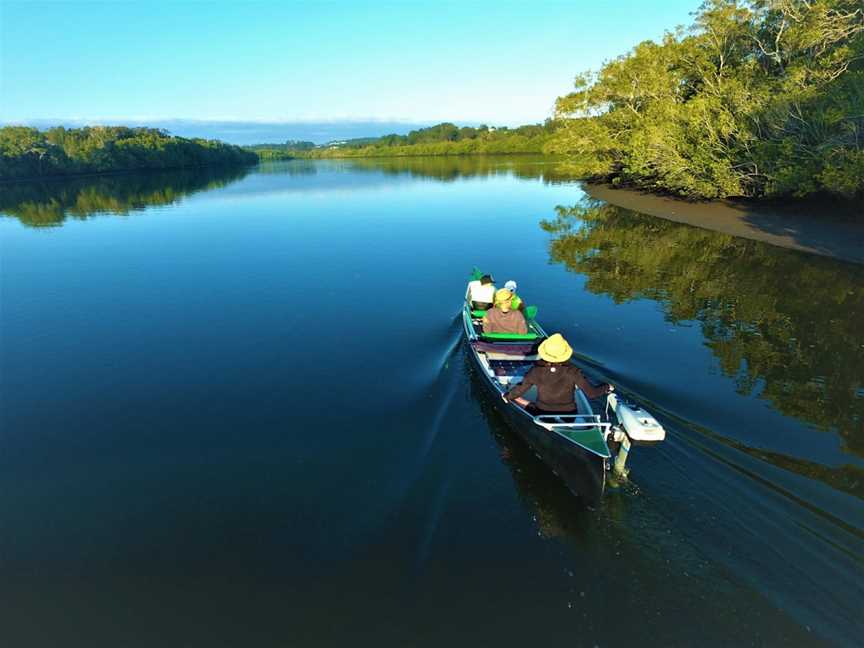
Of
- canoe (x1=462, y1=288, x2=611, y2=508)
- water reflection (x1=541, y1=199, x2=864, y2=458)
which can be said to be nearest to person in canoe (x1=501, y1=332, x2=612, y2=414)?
canoe (x1=462, y1=288, x2=611, y2=508)

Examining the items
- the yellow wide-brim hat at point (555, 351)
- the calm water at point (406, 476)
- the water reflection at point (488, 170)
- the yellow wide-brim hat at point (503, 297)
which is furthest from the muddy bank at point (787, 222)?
the water reflection at point (488, 170)

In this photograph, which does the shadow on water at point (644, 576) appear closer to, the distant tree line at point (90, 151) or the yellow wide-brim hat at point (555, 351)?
the yellow wide-brim hat at point (555, 351)

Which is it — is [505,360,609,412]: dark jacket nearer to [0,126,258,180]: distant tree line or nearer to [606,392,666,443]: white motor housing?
[606,392,666,443]: white motor housing

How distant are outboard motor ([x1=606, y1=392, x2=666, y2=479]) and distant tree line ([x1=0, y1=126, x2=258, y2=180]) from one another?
4350 inches

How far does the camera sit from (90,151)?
96.7 metres

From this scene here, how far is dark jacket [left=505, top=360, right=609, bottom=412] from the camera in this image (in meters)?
8.04

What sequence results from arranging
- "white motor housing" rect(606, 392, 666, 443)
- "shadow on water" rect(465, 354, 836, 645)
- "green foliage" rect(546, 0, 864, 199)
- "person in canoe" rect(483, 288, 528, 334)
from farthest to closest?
1. "green foliage" rect(546, 0, 864, 199)
2. "person in canoe" rect(483, 288, 528, 334)
3. "white motor housing" rect(606, 392, 666, 443)
4. "shadow on water" rect(465, 354, 836, 645)

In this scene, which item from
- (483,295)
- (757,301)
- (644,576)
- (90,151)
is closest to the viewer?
(644,576)

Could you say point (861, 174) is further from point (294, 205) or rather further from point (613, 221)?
point (294, 205)

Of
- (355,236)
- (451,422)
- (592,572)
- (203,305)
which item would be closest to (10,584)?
(451,422)

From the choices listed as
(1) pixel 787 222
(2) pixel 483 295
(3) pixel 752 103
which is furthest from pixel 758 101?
(2) pixel 483 295

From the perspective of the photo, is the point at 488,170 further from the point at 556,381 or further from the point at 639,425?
the point at 639,425

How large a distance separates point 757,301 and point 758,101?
16.2 m

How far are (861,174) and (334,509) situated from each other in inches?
1005
